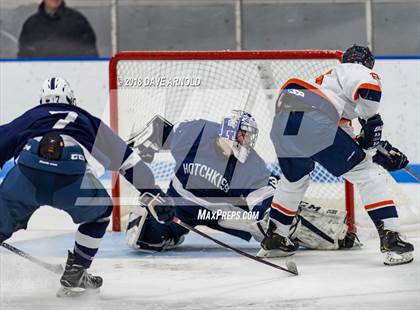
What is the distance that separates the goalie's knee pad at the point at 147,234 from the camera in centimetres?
484

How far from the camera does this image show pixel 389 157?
4770 mm

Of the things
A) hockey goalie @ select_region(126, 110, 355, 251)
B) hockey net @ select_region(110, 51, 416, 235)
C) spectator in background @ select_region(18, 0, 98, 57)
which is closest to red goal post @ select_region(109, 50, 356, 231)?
hockey net @ select_region(110, 51, 416, 235)

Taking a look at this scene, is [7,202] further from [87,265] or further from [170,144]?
[170,144]

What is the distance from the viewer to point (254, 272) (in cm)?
442

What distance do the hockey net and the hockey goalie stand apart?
0.35 m

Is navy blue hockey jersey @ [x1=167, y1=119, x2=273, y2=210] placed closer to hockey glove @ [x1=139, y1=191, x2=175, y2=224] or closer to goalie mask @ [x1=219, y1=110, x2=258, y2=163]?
goalie mask @ [x1=219, y1=110, x2=258, y2=163]

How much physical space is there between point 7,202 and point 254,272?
1080mm

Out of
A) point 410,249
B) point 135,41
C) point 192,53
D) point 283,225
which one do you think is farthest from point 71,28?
point 410,249

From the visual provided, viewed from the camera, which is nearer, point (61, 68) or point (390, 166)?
point (390, 166)

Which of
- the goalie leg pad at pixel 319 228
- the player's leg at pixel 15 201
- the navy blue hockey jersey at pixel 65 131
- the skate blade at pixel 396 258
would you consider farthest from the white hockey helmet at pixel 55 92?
the skate blade at pixel 396 258

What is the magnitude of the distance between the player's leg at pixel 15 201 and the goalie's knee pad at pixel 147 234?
0.99m

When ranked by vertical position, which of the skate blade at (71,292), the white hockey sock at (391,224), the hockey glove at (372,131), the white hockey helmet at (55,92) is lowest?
the skate blade at (71,292)

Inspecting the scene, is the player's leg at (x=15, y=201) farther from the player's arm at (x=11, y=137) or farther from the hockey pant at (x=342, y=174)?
the hockey pant at (x=342, y=174)

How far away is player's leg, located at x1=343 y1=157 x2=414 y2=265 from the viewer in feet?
14.7
